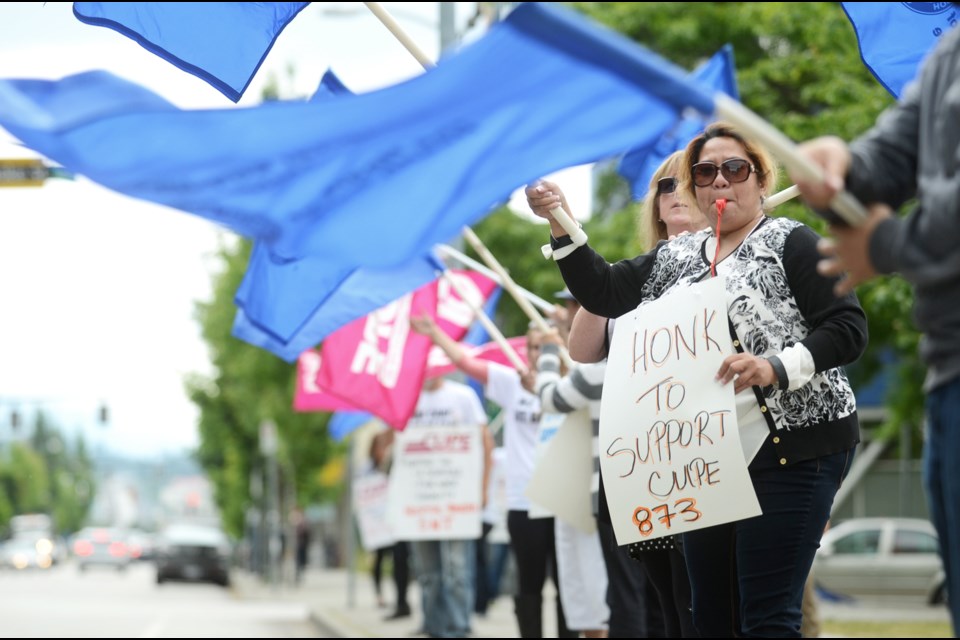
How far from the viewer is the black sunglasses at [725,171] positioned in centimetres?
513

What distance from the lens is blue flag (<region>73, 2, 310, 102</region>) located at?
20.4 feet

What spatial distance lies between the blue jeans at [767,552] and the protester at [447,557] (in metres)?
7.04

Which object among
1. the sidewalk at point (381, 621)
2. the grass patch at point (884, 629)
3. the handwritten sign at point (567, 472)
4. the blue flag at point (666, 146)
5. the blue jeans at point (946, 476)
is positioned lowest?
the grass patch at point (884, 629)

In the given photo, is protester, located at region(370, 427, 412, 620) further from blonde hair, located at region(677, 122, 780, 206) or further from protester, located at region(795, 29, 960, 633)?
protester, located at region(795, 29, 960, 633)


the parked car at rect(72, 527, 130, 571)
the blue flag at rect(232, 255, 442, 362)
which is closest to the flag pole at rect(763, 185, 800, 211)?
the blue flag at rect(232, 255, 442, 362)

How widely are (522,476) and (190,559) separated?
31.2 metres

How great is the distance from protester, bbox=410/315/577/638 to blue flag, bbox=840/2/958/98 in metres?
2.48

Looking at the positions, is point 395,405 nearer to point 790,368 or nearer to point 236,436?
point 790,368

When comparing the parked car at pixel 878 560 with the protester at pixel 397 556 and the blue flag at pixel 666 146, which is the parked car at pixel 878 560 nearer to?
the protester at pixel 397 556

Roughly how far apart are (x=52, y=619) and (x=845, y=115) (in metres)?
10.2

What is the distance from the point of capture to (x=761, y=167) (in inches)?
210

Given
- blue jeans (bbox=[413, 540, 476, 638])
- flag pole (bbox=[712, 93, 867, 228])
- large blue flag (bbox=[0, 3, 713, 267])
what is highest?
large blue flag (bbox=[0, 3, 713, 267])

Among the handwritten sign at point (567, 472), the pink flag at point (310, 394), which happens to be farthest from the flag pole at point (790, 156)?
the pink flag at point (310, 394)

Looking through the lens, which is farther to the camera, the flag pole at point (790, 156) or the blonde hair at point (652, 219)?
the blonde hair at point (652, 219)
